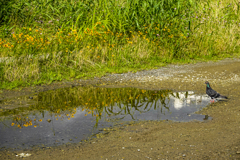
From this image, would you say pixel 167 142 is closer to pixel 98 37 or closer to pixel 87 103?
pixel 87 103

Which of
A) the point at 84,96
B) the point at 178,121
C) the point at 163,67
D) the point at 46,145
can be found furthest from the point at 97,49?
the point at 46,145

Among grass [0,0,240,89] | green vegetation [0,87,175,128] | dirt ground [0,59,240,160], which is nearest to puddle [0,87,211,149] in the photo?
green vegetation [0,87,175,128]

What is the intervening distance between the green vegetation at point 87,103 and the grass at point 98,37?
3.96ft

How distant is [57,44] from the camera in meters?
8.40

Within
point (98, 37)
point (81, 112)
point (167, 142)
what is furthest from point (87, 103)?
point (98, 37)

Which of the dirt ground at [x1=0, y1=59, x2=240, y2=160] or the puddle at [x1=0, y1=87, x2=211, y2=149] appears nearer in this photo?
the dirt ground at [x1=0, y1=59, x2=240, y2=160]

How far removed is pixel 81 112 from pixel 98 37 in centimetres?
429

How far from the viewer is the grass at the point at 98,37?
785 cm

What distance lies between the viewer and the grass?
7.85m

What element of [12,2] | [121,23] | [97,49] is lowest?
[97,49]

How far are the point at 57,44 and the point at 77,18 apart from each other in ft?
4.83

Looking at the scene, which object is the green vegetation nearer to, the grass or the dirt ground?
the dirt ground

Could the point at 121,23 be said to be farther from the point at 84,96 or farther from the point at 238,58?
the point at 238,58

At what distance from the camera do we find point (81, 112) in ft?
17.5
